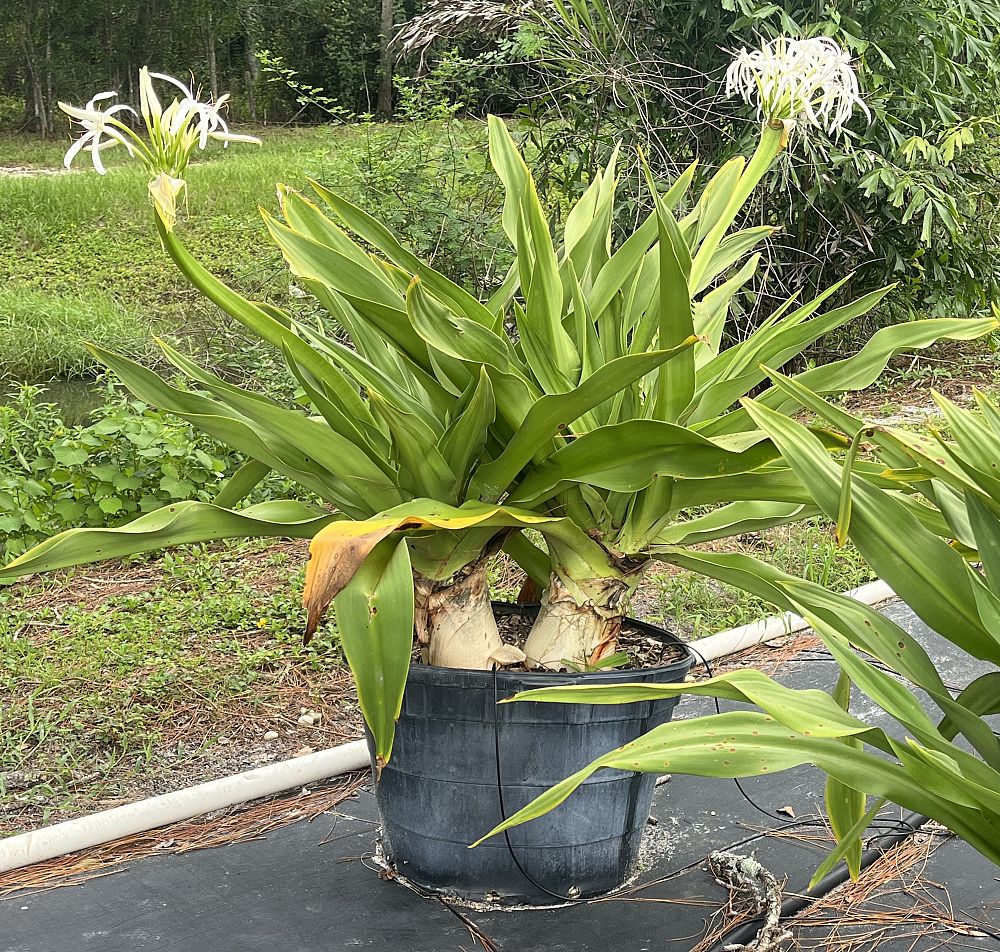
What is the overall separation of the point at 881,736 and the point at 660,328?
56cm

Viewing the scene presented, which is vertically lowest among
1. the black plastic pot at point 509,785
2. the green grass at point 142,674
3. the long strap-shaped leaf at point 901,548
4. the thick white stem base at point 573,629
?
the green grass at point 142,674

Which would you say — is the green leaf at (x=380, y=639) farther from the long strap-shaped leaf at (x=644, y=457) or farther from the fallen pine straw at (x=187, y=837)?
the fallen pine straw at (x=187, y=837)

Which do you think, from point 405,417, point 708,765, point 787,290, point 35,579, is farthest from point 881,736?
point 787,290

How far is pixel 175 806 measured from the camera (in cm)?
189

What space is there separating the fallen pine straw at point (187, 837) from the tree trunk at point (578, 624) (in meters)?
0.54

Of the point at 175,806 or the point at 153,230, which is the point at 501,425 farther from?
the point at 153,230

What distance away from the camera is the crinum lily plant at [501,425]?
4.67 feet

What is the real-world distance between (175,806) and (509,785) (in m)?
0.64

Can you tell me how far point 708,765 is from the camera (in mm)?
1198

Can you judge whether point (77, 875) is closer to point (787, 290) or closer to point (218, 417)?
point (218, 417)

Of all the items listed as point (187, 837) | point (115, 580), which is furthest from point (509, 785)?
point (115, 580)

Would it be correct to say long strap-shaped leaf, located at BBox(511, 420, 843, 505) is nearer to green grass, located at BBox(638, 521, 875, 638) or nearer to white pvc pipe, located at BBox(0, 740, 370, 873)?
white pvc pipe, located at BBox(0, 740, 370, 873)

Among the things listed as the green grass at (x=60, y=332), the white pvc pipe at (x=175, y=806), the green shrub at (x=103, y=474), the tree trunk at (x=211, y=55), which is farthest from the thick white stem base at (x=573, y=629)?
the tree trunk at (x=211, y=55)

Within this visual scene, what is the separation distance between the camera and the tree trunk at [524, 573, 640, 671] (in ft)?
5.44
